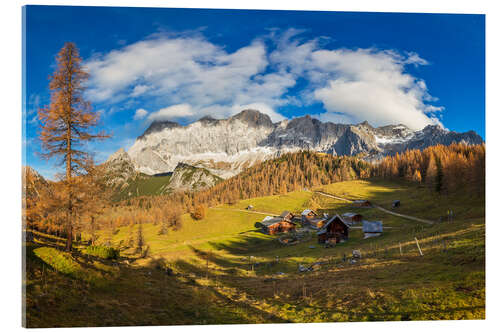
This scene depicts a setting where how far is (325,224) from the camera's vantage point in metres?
50.7

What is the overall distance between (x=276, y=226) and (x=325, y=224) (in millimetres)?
17034

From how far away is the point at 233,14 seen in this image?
661 inches

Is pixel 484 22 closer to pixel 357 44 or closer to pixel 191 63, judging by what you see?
pixel 357 44

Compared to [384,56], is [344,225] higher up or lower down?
lower down

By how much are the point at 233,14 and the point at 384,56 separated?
11.5m

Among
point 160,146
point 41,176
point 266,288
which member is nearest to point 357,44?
point 266,288

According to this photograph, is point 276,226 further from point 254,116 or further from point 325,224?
point 254,116

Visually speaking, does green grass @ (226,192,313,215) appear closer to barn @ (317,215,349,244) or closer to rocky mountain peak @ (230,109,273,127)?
rocky mountain peak @ (230,109,273,127)

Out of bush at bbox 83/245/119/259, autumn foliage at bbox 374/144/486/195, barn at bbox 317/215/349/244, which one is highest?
autumn foliage at bbox 374/144/486/195

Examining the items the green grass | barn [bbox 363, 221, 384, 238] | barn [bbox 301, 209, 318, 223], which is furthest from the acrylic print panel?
the green grass

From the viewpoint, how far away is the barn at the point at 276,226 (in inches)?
2534

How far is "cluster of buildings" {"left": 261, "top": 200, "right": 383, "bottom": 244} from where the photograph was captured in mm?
48716

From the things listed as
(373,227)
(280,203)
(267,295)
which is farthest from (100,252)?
(280,203)

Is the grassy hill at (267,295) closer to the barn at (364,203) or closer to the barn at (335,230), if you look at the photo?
the barn at (335,230)
